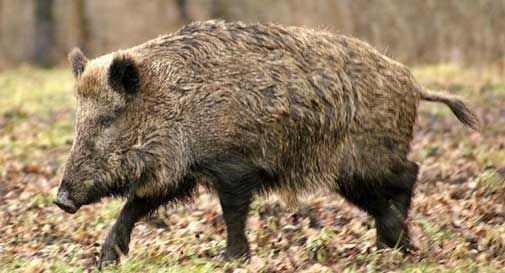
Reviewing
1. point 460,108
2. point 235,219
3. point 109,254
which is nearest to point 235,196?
point 235,219

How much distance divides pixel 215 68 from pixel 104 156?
975 mm

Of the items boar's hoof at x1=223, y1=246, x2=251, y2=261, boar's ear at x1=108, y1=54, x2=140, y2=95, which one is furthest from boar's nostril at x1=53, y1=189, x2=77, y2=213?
boar's hoof at x1=223, y1=246, x2=251, y2=261

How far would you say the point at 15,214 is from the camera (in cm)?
873

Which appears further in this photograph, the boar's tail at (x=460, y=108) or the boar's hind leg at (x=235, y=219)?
the boar's tail at (x=460, y=108)

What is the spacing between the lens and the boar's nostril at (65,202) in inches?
252

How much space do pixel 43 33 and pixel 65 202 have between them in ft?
72.7

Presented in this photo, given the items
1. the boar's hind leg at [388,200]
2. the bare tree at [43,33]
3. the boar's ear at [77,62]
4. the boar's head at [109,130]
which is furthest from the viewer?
the bare tree at [43,33]

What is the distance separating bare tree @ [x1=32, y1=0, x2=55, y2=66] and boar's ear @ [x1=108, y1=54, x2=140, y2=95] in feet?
70.6

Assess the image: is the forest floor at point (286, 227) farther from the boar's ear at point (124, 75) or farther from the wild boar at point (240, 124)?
the boar's ear at point (124, 75)

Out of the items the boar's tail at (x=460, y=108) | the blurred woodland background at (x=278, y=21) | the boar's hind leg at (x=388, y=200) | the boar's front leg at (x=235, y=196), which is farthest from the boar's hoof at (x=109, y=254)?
the blurred woodland background at (x=278, y=21)

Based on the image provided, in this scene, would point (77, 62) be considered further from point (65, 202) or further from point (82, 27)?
point (82, 27)

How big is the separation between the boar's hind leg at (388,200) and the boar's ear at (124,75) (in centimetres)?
170

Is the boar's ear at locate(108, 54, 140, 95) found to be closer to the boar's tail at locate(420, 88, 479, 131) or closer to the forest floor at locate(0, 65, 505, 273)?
the forest floor at locate(0, 65, 505, 273)

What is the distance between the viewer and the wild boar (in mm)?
6645
